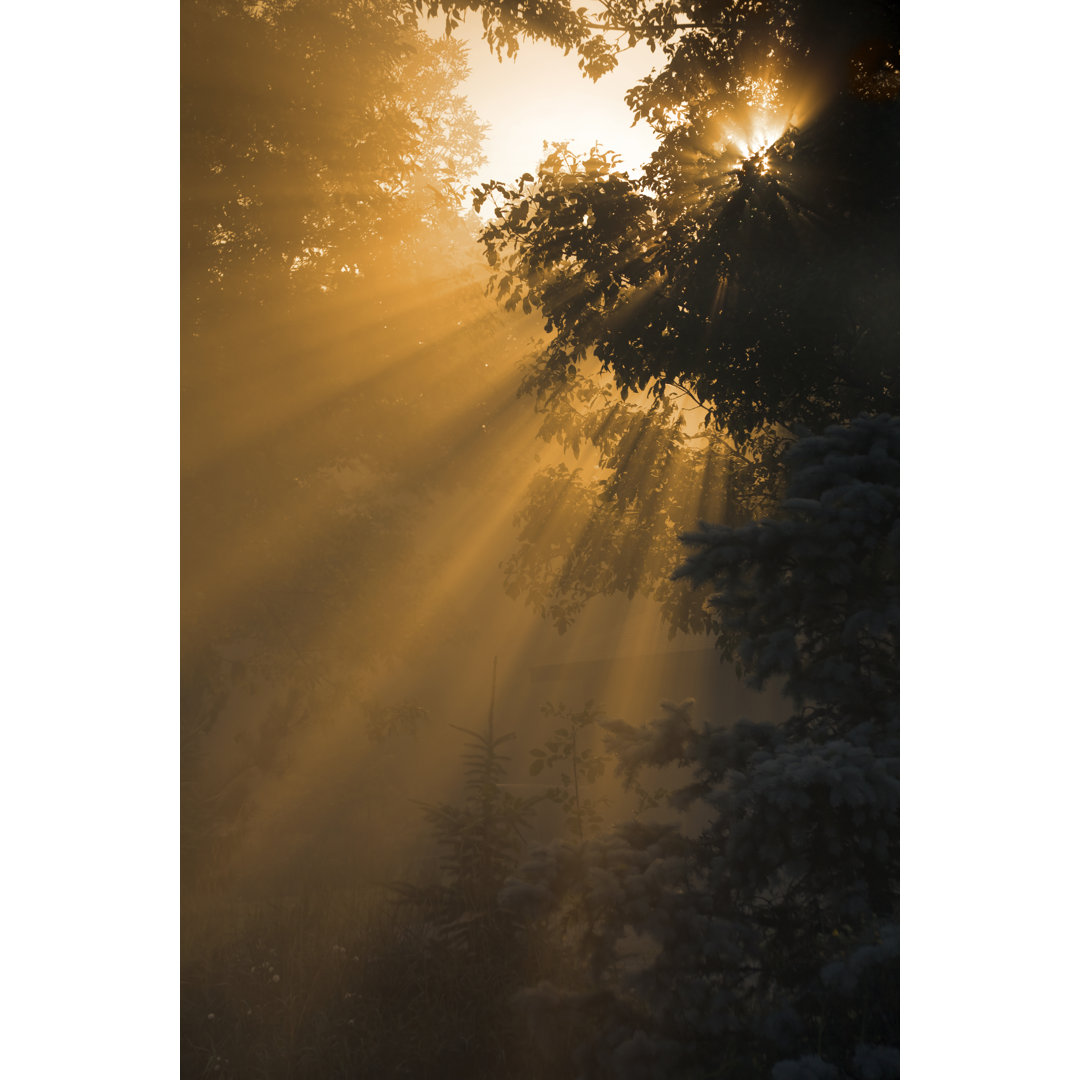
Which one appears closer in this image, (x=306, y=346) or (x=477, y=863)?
(x=477, y=863)

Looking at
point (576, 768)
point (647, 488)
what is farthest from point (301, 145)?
point (576, 768)

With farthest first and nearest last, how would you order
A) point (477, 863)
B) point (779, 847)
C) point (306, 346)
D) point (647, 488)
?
1. point (306, 346)
2. point (647, 488)
3. point (477, 863)
4. point (779, 847)

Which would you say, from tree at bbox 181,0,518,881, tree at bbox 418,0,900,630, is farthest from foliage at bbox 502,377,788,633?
tree at bbox 181,0,518,881

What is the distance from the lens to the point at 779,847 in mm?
2883

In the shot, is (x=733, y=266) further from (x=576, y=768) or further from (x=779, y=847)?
(x=576, y=768)

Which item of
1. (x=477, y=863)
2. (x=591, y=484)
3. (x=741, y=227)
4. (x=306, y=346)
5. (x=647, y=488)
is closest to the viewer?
(x=741, y=227)

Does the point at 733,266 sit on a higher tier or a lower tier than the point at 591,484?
higher

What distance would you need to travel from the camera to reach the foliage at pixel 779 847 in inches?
110

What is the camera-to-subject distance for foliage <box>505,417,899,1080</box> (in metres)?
2.80

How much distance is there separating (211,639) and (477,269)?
15.0 ft

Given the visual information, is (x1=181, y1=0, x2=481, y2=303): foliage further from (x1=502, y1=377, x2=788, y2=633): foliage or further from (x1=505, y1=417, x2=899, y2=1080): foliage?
(x1=505, y1=417, x2=899, y2=1080): foliage

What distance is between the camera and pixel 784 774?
2707 millimetres
